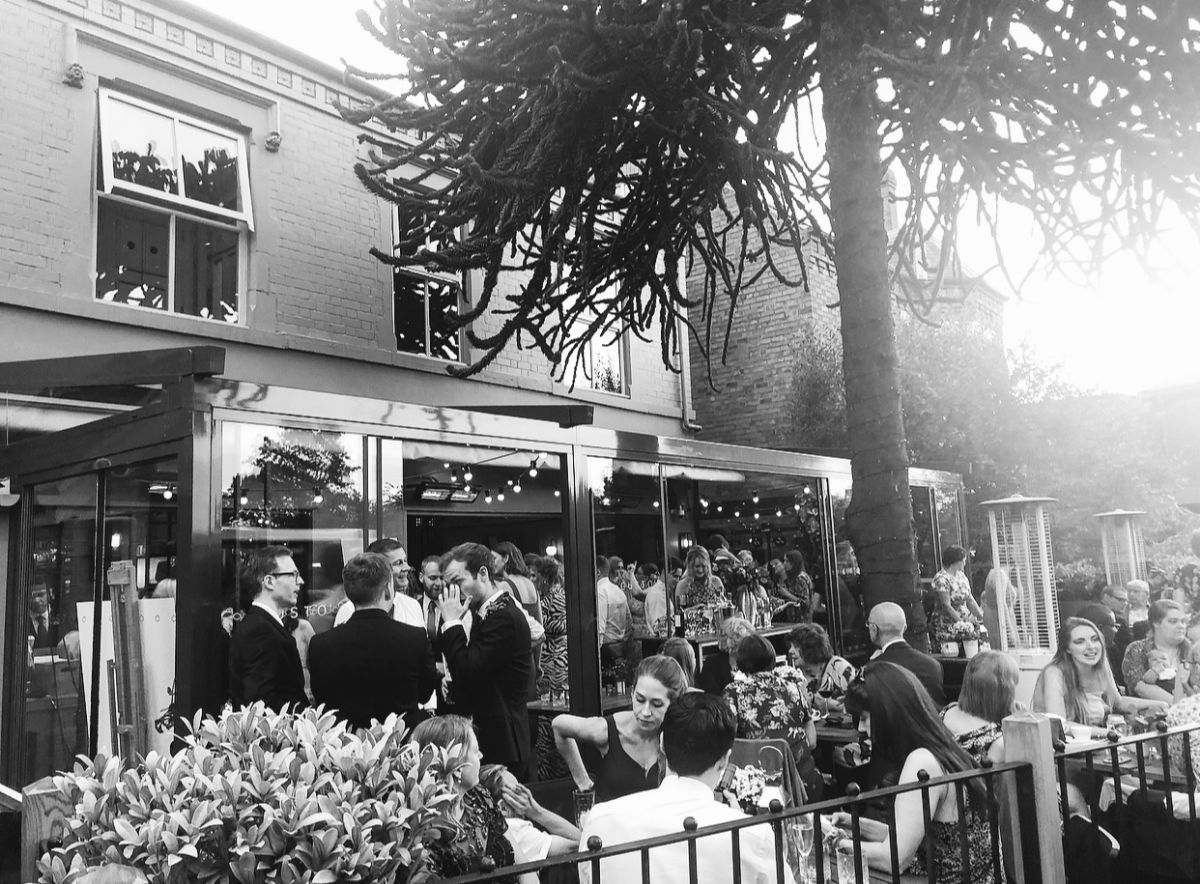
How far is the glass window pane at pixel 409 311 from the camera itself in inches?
424

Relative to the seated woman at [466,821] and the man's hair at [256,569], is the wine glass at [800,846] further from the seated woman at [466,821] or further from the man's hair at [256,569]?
the man's hair at [256,569]

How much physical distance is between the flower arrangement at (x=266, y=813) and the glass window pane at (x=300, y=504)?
296 centimetres

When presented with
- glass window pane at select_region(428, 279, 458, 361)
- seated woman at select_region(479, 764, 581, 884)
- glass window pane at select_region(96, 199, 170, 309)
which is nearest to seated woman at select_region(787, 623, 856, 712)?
seated woman at select_region(479, 764, 581, 884)

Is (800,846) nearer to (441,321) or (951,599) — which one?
(951,599)

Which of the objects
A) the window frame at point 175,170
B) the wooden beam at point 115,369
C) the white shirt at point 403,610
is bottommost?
the white shirt at point 403,610

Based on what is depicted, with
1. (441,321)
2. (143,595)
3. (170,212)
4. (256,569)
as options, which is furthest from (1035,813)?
(441,321)

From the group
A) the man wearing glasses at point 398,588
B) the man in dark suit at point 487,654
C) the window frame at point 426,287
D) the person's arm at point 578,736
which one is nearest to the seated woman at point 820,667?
the man in dark suit at point 487,654

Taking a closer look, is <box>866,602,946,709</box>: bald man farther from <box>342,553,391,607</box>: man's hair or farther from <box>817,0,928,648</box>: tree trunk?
<box>342,553,391,607</box>: man's hair

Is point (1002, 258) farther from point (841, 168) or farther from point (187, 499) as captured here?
point (187, 499)

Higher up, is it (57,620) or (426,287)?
(426,287)

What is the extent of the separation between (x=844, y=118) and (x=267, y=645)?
15.1ft

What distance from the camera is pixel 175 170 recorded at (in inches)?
351

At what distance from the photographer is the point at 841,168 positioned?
584cm

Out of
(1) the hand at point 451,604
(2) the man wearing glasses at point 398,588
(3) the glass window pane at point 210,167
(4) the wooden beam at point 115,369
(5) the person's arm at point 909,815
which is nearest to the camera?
(5) the person's arm at point 909,815
